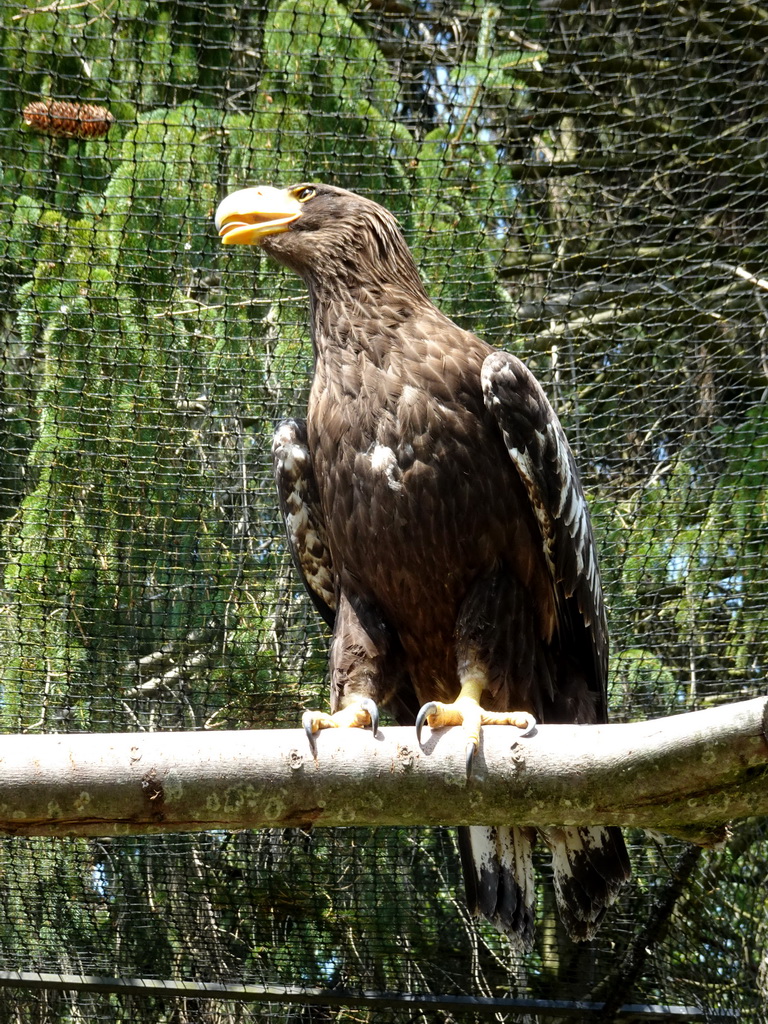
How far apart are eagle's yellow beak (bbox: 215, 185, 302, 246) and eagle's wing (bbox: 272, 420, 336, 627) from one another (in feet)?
2.31

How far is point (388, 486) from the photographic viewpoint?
337 centimetres

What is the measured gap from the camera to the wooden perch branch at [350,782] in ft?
7.86

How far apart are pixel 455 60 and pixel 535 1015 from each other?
4.42 m

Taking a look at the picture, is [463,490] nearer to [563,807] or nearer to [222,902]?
[563,807]

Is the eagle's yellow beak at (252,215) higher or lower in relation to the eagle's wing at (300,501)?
higher

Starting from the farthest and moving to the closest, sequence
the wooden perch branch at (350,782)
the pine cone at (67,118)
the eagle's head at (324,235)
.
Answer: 1. the pine cone at (67,118)
2. the eagle's head at (324,235)
3. the wooden perch branch at (350,782)

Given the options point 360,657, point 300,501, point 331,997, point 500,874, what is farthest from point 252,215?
point 331,997

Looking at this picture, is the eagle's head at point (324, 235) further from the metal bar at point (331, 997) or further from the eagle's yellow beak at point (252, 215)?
the metal bar at point (331, 997)

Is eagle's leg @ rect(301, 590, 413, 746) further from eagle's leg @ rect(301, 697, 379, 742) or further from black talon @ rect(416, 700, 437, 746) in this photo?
black talon @ rect(416, 700, 437, 746)

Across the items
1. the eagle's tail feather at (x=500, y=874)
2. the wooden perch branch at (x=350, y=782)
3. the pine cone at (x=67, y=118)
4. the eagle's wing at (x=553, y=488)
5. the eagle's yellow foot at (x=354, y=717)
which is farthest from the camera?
the pine cone at (x=67, y=118)

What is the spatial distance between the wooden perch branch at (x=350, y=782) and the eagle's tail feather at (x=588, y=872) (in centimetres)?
105

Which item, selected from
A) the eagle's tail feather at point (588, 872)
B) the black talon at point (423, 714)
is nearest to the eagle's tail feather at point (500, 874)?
the eagle's tail feather at point (588, 872)

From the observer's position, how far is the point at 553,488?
11.3 feet

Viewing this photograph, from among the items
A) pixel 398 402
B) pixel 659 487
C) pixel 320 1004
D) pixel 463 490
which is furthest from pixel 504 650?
pixel 320 1004
